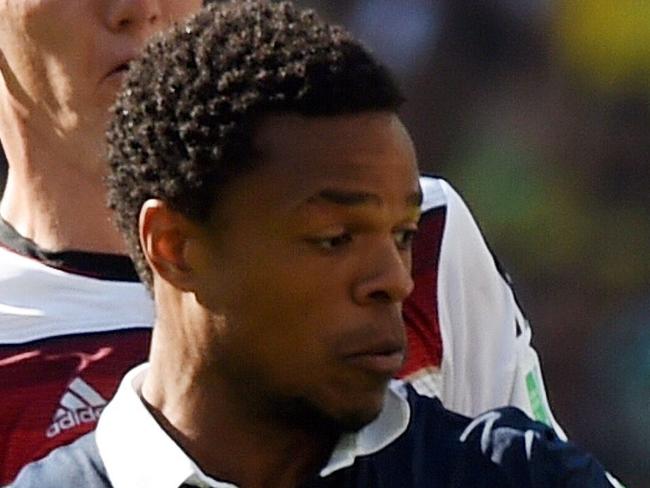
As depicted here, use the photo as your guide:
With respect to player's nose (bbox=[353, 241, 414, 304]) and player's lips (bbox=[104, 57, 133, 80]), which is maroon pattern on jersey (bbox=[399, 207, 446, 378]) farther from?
player's nose (bbox=[353, 241, 414, 304])

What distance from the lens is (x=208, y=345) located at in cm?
161

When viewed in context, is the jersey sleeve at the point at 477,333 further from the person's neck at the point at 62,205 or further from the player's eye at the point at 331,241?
the player's eye at the point at 331,241

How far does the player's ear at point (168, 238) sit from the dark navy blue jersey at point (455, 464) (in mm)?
147

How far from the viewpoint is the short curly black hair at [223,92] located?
5.20ft

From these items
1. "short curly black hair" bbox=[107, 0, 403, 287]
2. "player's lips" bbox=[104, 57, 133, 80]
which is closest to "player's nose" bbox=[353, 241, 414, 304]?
"short curly black hair" bbox=[107, 0, 403, 287]

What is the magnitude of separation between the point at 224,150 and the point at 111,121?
0.18m

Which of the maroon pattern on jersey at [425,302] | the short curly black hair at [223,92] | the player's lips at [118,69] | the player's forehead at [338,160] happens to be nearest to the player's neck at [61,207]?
the player's lips at [118,69]

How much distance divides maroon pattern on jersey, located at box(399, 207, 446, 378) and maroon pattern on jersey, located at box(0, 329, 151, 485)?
0.26 meters

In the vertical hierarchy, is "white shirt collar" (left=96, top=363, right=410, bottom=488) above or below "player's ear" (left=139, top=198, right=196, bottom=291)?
below

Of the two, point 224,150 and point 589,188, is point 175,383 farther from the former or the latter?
point 589,188

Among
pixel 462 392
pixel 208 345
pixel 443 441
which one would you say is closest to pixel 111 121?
pixel 208 345

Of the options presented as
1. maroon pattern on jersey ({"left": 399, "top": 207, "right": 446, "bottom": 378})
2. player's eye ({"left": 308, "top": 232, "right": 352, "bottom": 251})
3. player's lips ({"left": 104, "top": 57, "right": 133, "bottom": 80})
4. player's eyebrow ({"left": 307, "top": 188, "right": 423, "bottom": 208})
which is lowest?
maroon pattern on jersey ({"left": 399, "top": 207, "right": 446, "bottom": 378})

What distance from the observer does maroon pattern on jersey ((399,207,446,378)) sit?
2037mm

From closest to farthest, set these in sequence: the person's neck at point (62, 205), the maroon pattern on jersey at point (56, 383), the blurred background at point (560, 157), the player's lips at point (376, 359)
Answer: the player's lips at point (376, 359) → the maroon pattern on jersey at point (56, 383) → the person's neck at point (62, 205) → the blurred background at point (560, 157)
